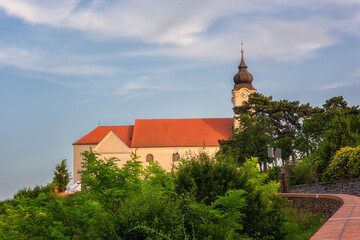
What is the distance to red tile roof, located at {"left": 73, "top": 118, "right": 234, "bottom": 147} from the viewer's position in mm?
61656

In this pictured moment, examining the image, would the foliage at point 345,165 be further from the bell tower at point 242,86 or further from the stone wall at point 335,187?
the bell tower at point 242,86

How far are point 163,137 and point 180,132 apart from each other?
301 cm

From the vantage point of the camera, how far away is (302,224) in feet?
53.7

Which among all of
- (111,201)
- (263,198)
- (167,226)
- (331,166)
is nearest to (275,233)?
(263,198)

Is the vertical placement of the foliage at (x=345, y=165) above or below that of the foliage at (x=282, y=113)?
below

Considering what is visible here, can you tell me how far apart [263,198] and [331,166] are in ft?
31.0

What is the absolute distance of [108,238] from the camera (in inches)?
320

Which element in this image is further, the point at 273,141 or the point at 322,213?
the point at 273,141

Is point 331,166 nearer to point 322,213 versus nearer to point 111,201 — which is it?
point 322,213

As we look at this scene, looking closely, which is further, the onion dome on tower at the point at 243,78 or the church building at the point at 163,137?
the church building at the point at 163,137

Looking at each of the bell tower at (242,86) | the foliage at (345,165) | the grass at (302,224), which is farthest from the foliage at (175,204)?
the bell tower at (242,86)

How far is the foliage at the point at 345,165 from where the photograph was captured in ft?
69.7

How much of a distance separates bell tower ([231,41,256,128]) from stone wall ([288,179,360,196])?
1240 inches

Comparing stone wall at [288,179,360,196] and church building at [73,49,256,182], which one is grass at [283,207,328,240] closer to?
stone wall at [288,179,360,196]
